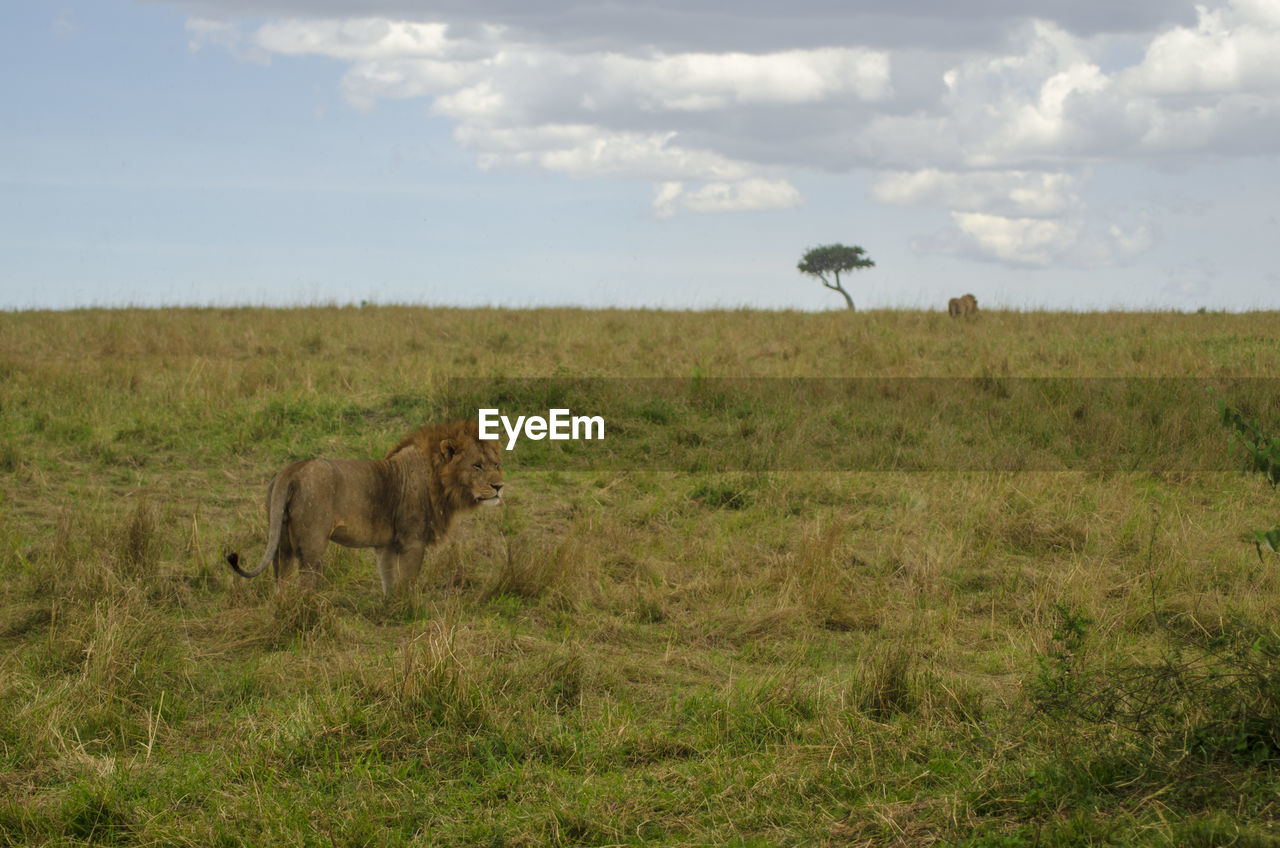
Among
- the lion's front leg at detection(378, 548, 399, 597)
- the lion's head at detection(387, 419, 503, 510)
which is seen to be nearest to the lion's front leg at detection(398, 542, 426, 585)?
the lion's front leg at detection(378, 548, 399, 597)

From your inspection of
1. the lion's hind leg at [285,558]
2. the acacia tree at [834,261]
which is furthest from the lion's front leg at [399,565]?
the acacia tree at [834,261]

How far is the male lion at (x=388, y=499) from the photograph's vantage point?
661cm

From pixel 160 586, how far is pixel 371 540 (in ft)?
4.70

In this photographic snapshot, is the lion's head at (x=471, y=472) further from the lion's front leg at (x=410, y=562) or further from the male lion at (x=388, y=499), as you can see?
the lion's front leg at (x=410, y=562)

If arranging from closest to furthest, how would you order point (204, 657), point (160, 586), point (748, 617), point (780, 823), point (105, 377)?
point (780, 823), point (204, 657), point (748, 617), point (160, 586), point (105, 377)

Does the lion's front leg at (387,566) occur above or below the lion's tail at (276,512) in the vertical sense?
below

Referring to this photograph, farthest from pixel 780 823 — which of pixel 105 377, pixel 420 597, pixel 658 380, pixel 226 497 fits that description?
pixel 105 377

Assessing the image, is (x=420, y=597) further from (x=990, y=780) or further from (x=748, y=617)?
Result: (x=990, y=780)

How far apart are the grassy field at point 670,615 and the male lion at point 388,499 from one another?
36 cm

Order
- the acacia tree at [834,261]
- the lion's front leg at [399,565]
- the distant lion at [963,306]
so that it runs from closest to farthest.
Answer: the lion's front leg at [399,565]
the distant lion at [963,306]
the acacia tree at [834,261]

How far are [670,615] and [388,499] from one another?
6.63 ft

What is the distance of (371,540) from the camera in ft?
22.9

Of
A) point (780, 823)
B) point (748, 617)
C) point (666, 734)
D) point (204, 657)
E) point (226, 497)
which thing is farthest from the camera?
point (226, 497)

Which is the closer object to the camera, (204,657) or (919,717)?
(919,717)
